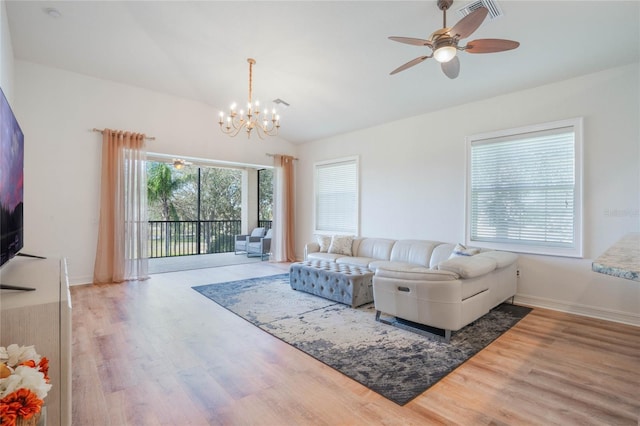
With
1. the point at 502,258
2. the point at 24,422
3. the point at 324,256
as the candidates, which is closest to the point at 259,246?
the point at 324,256

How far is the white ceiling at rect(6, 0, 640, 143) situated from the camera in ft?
10.1

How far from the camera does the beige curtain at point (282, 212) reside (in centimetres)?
735

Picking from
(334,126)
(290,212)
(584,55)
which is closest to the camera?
(584,55)

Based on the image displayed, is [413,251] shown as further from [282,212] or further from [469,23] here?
[282,212]

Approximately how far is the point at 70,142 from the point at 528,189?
686cm

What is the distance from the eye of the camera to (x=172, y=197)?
10.1 metres

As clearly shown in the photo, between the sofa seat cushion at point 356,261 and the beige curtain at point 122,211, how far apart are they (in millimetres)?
3460

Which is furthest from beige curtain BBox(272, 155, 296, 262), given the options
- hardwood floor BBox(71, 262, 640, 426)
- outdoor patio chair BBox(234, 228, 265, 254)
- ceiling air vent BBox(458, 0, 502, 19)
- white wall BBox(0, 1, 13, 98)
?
ceiling air vent BBox(458, 0, 502, 19)

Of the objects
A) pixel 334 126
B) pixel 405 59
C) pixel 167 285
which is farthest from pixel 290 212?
pixel 405 59

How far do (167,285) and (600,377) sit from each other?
5.39 metres

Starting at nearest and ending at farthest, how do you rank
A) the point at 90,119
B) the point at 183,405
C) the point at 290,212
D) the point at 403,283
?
the point at 183,405 < the point at 403,283 < the point at 90,119 < the point at 290,212

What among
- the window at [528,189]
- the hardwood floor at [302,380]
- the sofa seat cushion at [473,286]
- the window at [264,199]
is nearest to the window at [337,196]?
the window at [528,189]

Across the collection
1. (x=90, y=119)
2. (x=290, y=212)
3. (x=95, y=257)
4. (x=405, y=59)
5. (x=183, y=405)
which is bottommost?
(x=183, y=405)

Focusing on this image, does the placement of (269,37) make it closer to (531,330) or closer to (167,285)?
(167,285)
